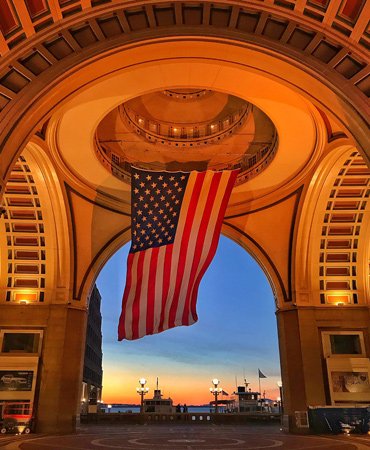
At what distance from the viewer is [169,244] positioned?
15508 millimetres

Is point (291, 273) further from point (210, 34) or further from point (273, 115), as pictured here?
point (210, 34)

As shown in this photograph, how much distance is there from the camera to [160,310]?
583 inches

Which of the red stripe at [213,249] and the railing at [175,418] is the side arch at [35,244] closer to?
the red stripe at [213,249]

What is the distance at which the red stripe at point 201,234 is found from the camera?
580 inches

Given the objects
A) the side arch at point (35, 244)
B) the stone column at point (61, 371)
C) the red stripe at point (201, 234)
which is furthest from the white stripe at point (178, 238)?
the stone column at point (61, 371)

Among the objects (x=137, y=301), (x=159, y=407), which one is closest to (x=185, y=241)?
(x=137, y=301)

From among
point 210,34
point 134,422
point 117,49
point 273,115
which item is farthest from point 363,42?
point 134,422

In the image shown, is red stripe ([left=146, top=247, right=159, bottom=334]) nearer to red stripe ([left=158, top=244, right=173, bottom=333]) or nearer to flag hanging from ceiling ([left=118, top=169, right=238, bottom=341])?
flag hanging from ceiling ([left=118, top=169, right=238, bottom=341])

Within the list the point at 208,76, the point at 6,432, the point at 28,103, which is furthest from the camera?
the point at 6,432

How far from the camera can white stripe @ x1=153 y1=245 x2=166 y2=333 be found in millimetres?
14709

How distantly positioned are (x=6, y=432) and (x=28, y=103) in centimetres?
1786

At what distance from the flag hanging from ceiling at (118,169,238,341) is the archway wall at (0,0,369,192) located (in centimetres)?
581

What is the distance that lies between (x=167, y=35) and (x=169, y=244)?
7261 mm

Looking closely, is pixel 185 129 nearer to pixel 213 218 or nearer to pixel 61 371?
pixel 213 218
